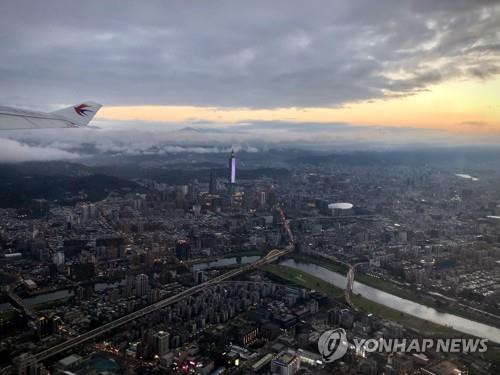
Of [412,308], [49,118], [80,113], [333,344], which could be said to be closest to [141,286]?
[333,344]

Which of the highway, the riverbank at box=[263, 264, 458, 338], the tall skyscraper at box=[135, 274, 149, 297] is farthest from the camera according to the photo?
the tall skyscraper at box=[135, 274, 149, 297]

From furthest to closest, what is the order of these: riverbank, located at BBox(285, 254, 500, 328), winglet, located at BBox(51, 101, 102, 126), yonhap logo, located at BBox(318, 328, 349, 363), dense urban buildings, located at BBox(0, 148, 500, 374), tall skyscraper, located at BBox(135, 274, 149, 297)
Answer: tall skyscraper, located at BBox(135, 274, 149, 297) → riverbank, located at BBox(285, 254, 500, 328) → dense urban buildings, located at BBox(0, 148, 500, 374) → yonhap logo, located at BBox(318, 328, 349, 363) → winglet, located at BBox(51, 101, 102, 126)

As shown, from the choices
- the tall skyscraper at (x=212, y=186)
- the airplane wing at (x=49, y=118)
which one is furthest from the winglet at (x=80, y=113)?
the tall skyscraper at (x=212, y=186)

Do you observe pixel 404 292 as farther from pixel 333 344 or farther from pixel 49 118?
pixel 49 118

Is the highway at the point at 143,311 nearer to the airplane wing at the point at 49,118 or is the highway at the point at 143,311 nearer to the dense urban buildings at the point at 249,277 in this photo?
the dense urban buildings at the point at 249,277

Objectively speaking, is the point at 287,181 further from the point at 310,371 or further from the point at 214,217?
the point at 310,371

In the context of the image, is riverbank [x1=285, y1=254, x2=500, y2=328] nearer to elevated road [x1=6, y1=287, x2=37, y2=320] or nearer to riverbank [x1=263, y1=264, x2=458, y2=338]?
riverbank [x1=263, y1=264, x2=458, y2=338]

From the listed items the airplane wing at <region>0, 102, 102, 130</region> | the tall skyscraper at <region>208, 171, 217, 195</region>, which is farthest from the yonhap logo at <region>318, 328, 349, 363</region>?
the tall skyscraper at <region>208, 171, 217, 195</region>
